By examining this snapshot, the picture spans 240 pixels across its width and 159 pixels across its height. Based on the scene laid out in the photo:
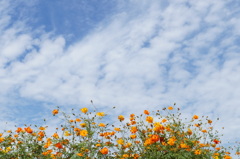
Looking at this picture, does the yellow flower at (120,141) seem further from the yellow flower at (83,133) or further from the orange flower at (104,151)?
the yellow flower at (83,133)

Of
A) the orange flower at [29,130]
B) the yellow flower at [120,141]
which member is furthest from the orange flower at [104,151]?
the orange flower at [29,130]

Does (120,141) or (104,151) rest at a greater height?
(120,141)

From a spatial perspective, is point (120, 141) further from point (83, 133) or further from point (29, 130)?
point (29, 130)

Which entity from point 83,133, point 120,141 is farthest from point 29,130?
point 120,141

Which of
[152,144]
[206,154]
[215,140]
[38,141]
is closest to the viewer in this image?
[152,144]

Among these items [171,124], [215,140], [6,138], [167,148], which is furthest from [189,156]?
[6,138]

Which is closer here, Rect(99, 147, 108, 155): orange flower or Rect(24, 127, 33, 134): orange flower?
Rect(99, 147, 108, 155): orange flower

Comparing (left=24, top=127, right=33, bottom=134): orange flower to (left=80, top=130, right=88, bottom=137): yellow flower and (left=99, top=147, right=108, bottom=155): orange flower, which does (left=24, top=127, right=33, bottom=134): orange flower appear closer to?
(left=80, top=130, right=88, bottom=137): yellow flower

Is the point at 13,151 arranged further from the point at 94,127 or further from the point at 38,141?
the point at 94,127

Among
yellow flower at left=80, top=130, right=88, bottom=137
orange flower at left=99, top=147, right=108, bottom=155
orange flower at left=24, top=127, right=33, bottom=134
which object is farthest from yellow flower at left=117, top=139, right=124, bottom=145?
orange flower at left=24, top=127, right=33, bottom=134

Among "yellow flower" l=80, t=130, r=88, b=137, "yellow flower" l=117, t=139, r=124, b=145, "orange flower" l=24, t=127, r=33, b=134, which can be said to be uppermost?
"orange flower" l=24, t=127, r=33, b=134

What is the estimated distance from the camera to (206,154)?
667 centimetres

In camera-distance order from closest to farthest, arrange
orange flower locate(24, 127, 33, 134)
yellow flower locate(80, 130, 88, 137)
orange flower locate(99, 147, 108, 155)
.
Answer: orange flower locate(99, 147, 108, 155) < yellow flower locate(80, 130, 88, 137) < orange flower locate(24, 127, 33, 134)

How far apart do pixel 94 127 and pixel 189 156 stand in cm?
210
